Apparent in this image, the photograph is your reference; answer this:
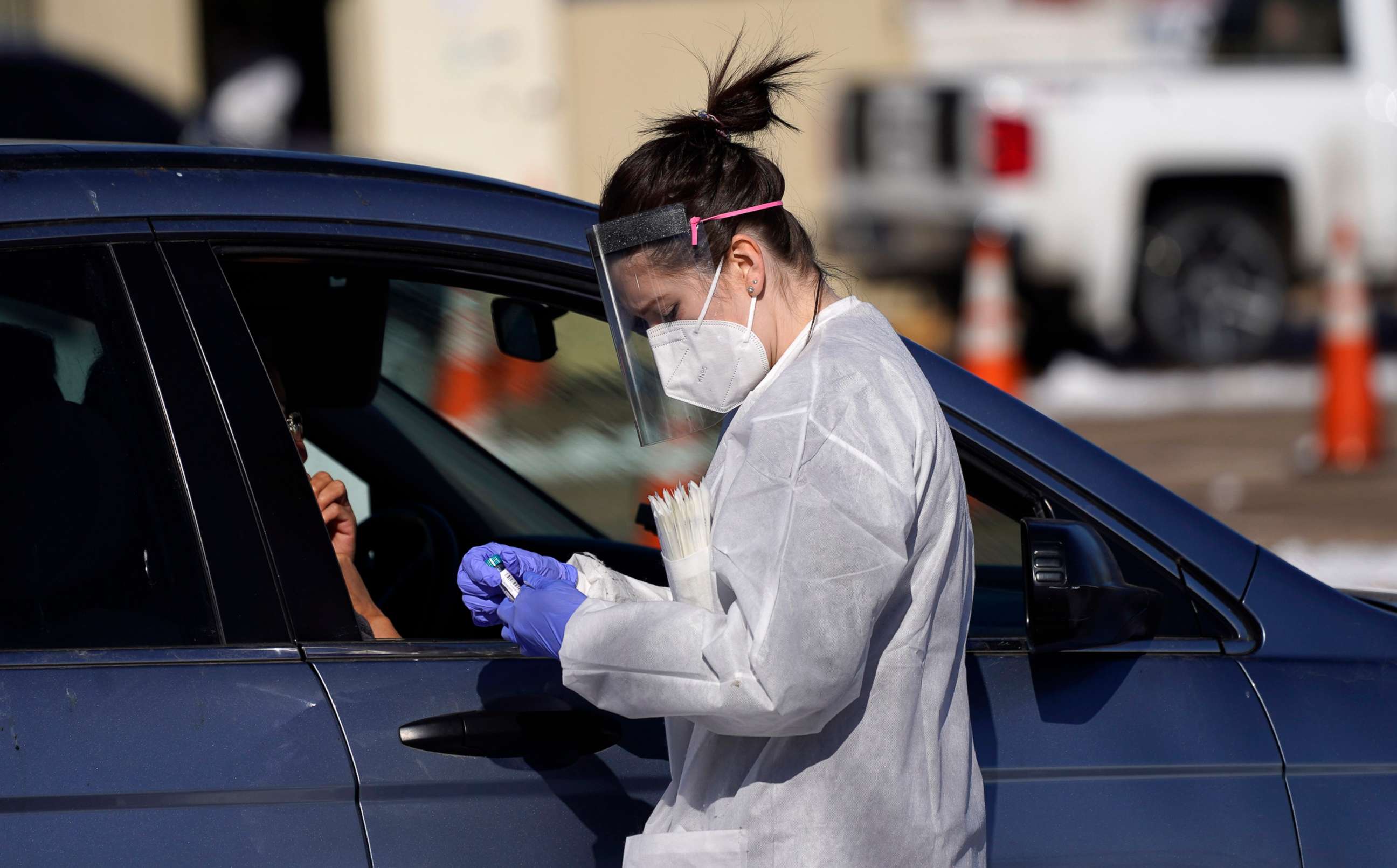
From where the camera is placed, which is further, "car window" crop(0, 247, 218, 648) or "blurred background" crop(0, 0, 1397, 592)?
"blurred background" crop(0, 0, 1397, 592)

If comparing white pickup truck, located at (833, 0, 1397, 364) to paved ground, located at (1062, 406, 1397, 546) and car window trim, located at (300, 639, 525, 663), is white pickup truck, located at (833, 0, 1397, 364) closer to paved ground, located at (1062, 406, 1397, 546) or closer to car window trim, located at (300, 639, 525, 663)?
paved ground, located at (1062, 406, 1397, 546)

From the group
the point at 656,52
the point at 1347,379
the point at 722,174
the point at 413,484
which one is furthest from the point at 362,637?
the point at 656,52

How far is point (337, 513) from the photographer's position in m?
2.45

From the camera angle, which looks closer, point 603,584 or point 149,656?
point 149,656

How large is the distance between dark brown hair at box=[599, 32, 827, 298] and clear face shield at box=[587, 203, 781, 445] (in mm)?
12

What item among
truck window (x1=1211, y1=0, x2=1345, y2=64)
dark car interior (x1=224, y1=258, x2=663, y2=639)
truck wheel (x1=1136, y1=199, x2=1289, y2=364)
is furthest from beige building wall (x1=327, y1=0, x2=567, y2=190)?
dark car interior (x1=224, y1=258, x2=663, y2=639)

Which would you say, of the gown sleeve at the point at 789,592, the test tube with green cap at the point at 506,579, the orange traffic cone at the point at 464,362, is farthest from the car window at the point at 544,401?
the gown sleeve at the point at 789,592

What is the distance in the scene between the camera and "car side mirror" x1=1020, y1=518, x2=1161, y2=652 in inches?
75.2

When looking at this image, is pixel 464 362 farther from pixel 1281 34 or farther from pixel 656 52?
pixel 656 52

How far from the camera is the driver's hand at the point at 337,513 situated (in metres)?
2.43

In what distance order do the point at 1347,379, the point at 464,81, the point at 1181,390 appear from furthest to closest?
the point at 464,81 → the point at 1181,390 → the point at 1347,379

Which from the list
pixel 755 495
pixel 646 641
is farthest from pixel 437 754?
pixel 755 495

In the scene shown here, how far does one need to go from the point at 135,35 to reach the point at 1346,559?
10216mm

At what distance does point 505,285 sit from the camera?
2061 mm
